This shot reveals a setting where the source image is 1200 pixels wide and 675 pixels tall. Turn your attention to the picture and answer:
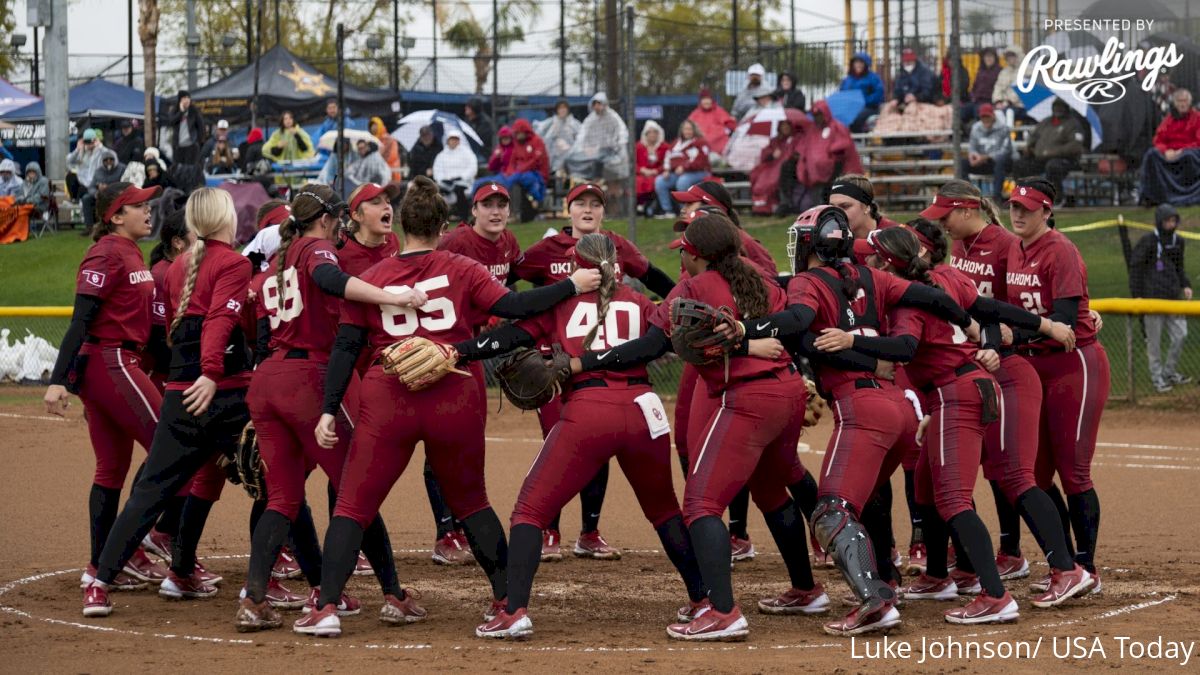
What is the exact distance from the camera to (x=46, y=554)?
341 inches

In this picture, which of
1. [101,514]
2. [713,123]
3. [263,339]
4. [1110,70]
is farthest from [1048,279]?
[713,123]

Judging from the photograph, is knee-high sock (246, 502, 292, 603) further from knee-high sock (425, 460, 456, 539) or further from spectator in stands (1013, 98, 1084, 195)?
spectator in stands (1013, 98, 1084, 195)

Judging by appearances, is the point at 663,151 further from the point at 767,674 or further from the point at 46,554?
the point at 767,674

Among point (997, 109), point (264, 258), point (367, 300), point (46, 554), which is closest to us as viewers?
point (367, 300)

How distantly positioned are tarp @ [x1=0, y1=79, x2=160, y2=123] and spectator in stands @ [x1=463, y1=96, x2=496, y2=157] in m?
8.49

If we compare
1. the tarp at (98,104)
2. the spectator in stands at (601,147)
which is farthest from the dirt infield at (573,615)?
the tarp at (98,104)

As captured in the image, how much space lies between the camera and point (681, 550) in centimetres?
638

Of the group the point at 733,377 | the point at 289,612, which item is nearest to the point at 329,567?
the point at 289,612

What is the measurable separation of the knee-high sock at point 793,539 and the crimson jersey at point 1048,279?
65.6 inches

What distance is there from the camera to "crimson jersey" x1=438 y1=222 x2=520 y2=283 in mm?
8469

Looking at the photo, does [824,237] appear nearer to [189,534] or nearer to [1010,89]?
[189,534]

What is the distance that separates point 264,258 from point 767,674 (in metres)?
3.67

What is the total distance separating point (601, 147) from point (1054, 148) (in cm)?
593

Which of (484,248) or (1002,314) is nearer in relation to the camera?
(1002,314)
